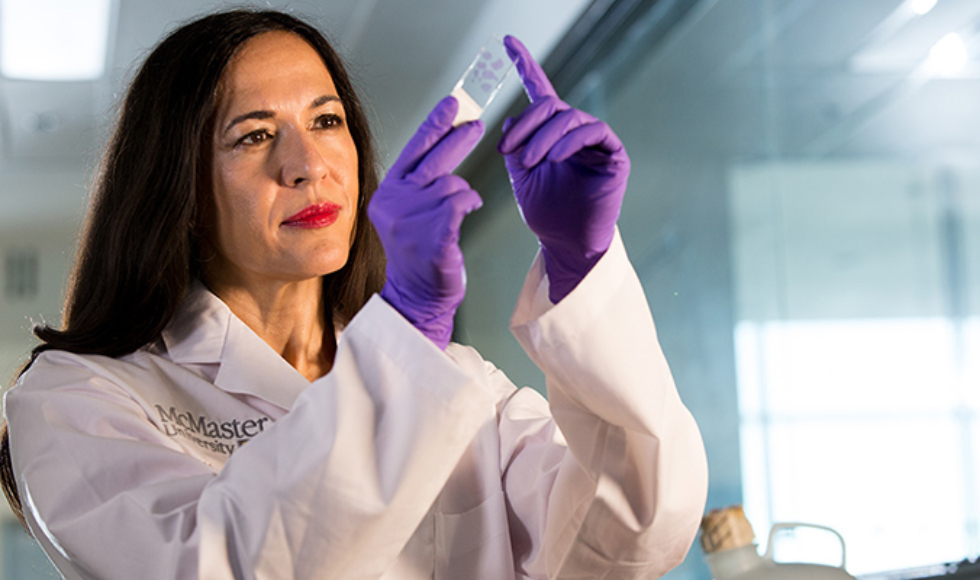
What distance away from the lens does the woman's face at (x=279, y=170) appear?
128 centimetres

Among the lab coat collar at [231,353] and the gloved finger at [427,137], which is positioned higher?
the gloved finger at [427,137]

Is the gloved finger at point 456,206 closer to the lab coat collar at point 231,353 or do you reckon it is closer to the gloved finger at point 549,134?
the gloved finger at point 549,134

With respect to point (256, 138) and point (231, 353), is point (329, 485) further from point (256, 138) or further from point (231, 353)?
point (256, 138)

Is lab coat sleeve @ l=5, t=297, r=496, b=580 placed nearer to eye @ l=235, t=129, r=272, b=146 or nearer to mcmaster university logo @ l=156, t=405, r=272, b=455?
mcmaster university logo @ l=156, t=405, r=272, b=455

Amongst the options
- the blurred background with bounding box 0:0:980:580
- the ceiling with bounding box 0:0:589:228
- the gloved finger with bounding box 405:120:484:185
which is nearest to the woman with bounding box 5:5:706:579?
the gloved finger with bounding box 405:120:484:185

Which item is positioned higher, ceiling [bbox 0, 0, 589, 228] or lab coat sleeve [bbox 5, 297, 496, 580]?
lab coat sleeve [bbox 5, 297, 496, 580]

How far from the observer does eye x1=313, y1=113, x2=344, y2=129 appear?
1.39m

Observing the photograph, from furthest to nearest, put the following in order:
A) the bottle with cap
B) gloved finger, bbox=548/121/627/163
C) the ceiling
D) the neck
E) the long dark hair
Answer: the ceiling → the neck → the long dark hair → the bottle with cap → gloved finger, bbox=548/121/627/163

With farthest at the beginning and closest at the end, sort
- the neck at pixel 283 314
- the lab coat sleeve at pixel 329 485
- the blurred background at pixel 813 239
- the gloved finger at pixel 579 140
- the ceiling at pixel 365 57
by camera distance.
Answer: the ceiling at pixel 365 57
the blurred background at pixel 813 239
the neck at pixel 283 314
the gloved finger at pixel 579 140
the lab coat sleeve at pixel 329 485

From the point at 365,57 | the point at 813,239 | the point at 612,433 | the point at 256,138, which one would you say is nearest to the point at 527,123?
the point at 612,433

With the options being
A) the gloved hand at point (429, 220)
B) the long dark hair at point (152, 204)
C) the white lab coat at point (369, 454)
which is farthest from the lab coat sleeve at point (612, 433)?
the long dark hair at point (152, 204)

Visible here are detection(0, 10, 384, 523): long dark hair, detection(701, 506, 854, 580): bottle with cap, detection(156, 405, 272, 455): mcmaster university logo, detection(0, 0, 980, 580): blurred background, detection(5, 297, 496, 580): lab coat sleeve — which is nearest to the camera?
detection(5, 297, 496, 580): lab coat sleeve

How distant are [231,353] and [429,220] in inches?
21.5

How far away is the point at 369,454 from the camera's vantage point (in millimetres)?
832
